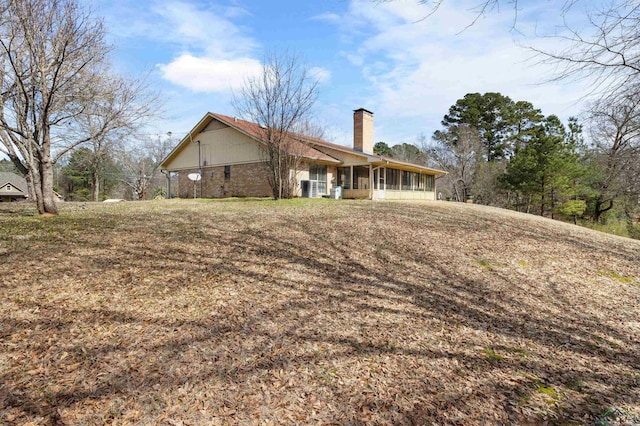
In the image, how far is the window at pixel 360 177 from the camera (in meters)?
20.7

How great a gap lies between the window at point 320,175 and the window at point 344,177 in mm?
1499

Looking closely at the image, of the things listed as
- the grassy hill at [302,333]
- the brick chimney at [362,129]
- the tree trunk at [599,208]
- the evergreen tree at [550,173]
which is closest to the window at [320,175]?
the brick chimney at [362,129]

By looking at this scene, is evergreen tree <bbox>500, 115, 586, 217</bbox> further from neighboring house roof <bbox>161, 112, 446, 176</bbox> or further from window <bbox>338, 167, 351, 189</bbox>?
window <bbox>338, 167, 351, 189</bbox>

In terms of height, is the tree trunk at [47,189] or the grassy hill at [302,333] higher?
the tree trunk at [47,189]

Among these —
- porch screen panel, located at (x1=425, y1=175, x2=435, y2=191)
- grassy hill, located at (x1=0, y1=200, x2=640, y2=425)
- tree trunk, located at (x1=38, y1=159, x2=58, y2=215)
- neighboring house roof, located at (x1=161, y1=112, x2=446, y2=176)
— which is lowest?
grassy hill, located at (x1=0, y1=200, x2=640, y2=425)

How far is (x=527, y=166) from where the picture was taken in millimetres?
25391

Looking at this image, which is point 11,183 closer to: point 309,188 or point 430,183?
point 309,188

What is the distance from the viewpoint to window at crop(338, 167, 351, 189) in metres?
20.4

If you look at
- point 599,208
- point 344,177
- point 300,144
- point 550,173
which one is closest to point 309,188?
point 300,144

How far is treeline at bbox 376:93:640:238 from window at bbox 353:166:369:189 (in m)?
10.9

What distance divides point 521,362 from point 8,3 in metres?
10.9

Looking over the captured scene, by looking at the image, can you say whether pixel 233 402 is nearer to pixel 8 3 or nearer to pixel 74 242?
pixel 74 242

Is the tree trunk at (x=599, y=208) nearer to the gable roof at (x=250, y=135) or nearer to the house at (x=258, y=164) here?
the house at (x=258, y=164)

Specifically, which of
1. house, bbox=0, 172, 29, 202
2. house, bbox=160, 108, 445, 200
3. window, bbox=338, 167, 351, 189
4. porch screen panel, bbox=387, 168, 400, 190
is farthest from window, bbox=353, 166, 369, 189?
house, bbox=0, 172, 29, 202
